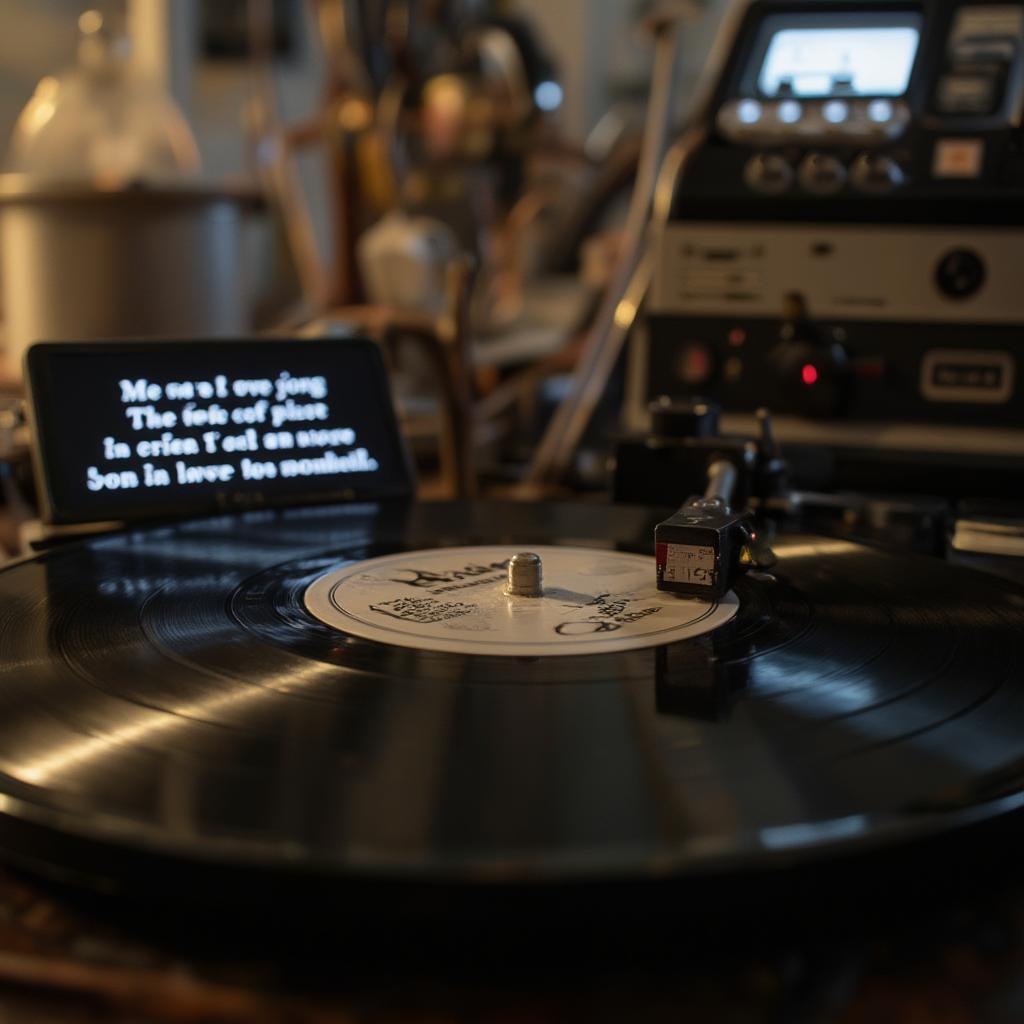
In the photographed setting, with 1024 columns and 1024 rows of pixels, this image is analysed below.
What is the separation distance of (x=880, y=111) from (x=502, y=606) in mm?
725

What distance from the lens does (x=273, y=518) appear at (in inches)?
36.1

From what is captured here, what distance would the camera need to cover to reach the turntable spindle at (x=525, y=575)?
0.71m

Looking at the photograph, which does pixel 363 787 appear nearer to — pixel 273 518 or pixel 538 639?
pixel 538 639

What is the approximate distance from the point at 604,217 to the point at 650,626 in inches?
147

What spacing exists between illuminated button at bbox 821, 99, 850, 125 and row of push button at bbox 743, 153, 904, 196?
0.04m

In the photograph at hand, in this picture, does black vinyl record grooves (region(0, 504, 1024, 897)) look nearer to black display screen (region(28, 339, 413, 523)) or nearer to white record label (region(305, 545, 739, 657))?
white record label (region(305, 545, 739, 657))

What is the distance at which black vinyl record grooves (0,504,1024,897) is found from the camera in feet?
1.29

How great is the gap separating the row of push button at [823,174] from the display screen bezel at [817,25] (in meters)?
0.08

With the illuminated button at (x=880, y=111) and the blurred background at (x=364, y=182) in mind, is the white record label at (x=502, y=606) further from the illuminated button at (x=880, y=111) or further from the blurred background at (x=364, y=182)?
the illuminated button at (x=880, y=111)

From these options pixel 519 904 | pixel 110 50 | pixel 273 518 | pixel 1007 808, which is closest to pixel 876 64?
pixel 273 518

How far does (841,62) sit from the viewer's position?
3.95 ft

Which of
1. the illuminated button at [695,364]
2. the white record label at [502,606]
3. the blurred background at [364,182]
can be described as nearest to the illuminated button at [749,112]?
the illuminated button at [695,364]

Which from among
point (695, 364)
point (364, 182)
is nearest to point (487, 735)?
point (695, 364)

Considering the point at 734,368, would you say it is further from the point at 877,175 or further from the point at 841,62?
the point at 841,62
